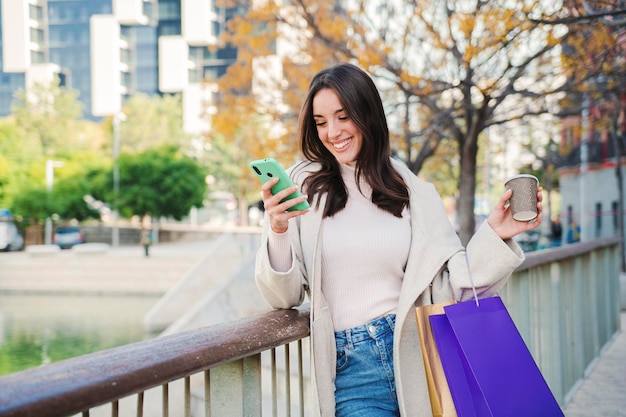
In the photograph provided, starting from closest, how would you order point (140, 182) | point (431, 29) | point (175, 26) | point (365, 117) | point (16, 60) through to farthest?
point (365, 117) → point (431, 29) → point (140, 182) → point (16, 60) → point (175, 26)

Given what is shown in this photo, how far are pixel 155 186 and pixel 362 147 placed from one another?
39.3 m

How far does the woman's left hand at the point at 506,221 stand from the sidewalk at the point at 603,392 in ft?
10.0

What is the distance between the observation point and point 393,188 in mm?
2250

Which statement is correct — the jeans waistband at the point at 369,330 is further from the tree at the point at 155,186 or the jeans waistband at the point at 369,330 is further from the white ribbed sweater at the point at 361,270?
the tree at the point at 155,186

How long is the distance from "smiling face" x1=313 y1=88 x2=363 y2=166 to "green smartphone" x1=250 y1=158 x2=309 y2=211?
1.39 feet

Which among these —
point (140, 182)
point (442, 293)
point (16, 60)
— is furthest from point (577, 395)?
point (16, 60)

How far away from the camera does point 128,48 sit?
241ft

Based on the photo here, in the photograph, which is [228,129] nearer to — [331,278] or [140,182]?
[331,278]

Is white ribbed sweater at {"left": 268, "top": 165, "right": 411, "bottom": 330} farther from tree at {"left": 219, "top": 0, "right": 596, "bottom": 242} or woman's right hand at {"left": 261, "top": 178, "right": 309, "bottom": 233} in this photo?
tree at {"left": 219, "top": 0, "right": 596, "bottom": 242}

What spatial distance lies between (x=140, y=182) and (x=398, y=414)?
1560 inches

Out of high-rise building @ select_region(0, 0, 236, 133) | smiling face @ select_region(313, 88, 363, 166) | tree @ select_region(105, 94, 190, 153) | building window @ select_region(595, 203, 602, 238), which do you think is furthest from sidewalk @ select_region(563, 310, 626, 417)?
high-rise building @ select_region(0, 0, 236, 133)

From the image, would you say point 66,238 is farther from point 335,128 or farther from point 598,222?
point 335,128

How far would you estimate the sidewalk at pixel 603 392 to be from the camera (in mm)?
4805

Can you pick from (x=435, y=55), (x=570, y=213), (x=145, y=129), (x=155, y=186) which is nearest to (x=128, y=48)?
(x=145, y=129)
